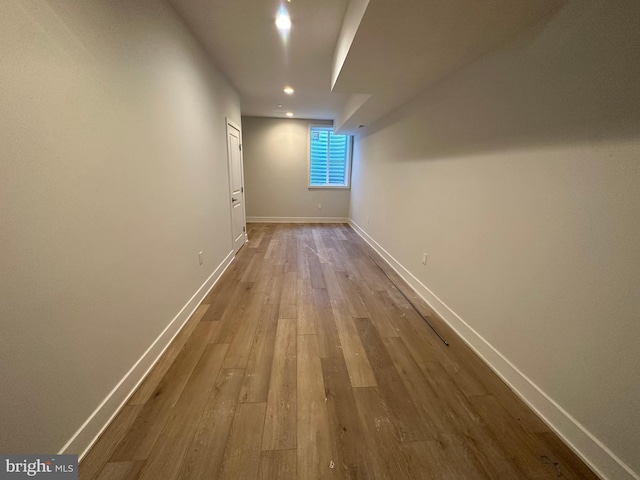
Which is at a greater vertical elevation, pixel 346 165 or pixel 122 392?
pixel 346 165

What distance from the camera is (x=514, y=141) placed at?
5.16 ft

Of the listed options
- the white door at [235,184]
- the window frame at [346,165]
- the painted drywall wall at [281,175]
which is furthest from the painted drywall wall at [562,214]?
the painted drywall wall at [281,175]

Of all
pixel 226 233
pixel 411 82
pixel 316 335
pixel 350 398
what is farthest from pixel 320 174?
pixel 350 398

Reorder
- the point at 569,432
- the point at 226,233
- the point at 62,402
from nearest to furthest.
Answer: the point at 62,402, the point at 569,432, the point at 226,233

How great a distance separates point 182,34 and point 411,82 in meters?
2.05

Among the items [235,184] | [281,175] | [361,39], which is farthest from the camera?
[281,175]

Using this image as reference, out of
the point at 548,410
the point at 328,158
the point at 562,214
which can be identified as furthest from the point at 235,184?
the point at 548,410

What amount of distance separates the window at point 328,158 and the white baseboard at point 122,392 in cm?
488

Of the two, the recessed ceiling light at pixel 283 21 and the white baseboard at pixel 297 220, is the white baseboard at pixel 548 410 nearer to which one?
the recessed ceiling light at pixel 283 21

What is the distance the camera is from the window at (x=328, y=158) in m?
6.29

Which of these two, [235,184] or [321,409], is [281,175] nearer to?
[235,184]

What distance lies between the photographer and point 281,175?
6.31 meters

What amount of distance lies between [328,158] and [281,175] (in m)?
1.28

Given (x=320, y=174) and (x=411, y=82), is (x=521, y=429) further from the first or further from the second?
(x=320, y=174)
